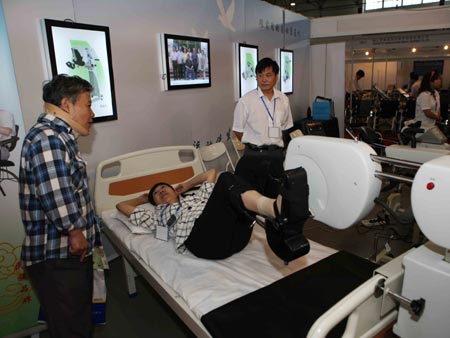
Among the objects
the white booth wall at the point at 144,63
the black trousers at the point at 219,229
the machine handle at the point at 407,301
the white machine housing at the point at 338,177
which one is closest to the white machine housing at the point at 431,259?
the machine handle at the point at 407,301

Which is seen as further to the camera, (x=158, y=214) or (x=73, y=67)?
(x=73, y=67)

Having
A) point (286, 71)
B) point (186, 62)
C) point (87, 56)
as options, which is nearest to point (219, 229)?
point (87, 56)

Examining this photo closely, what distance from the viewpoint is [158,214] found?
2209 mm

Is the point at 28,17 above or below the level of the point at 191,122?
above

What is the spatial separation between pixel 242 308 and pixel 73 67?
198 centimetres

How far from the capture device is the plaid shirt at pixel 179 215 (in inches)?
77.3

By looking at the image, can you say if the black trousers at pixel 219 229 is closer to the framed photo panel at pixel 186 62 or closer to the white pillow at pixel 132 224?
the white pillow at pixel 132 224

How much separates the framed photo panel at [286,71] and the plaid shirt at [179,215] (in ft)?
10.6

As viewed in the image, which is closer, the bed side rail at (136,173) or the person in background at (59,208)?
the person in background at (59,208)

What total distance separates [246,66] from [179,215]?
2.59m

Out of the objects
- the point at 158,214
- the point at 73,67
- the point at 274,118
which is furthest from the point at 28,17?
the point at 274,118

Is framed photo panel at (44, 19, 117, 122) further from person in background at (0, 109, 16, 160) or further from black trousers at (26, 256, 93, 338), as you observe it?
black trousers at (26, 256, 93, 338)

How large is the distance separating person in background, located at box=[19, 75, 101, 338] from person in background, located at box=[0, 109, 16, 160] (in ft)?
2.07

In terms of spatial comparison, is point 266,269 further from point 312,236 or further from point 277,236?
point 312,236
